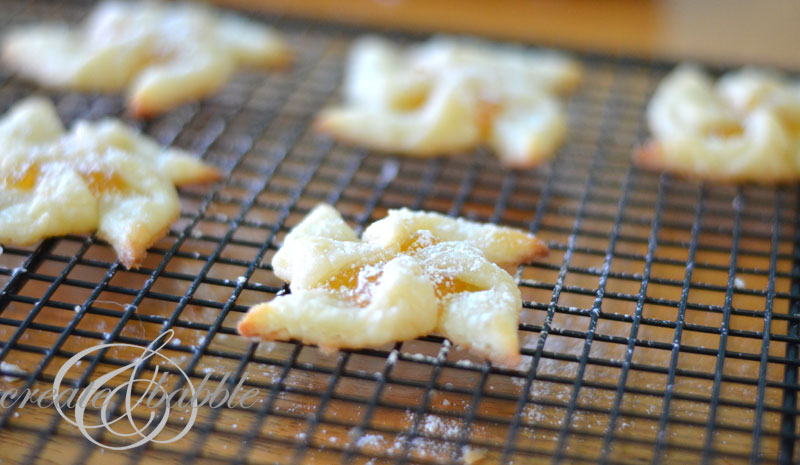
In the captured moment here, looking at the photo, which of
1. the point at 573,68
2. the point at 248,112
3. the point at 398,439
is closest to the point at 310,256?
the point at 398,439

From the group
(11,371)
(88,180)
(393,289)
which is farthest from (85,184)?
(393,289)

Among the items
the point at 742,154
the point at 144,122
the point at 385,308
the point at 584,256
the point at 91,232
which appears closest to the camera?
the point at 385,308

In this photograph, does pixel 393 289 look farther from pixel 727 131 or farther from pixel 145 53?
pixel 145 53

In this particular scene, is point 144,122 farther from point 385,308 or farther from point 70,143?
point 385,308

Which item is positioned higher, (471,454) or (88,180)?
(88,180)

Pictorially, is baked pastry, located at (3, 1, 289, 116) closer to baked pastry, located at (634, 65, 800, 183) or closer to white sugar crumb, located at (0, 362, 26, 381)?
white sugar crumb, located at (0, 362, 26, 381)

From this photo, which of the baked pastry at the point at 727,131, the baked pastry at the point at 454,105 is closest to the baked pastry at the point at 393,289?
the baked pastry at the point at 454,105
